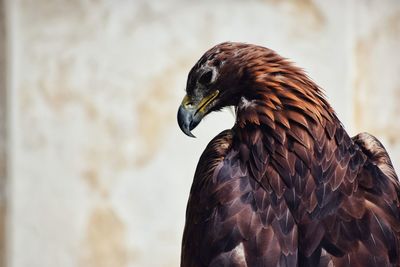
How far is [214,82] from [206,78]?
0.02 metres

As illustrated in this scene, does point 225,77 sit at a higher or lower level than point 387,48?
lower

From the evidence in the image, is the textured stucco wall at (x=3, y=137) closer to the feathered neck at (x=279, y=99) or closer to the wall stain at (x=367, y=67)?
the wall stain at (x=367, y=67)

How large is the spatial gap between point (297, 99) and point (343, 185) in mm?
282

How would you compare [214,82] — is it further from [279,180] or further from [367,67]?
[367,67]

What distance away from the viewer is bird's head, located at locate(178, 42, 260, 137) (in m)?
2.81

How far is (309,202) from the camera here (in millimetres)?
2619

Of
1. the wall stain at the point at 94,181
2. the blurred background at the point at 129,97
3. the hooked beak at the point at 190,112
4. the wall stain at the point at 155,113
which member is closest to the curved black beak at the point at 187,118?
the hooked beak at the point at 190,112

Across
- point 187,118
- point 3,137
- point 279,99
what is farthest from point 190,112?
point 3,137

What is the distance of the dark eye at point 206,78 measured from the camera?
2811 millimetres

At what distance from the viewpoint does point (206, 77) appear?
111 inches

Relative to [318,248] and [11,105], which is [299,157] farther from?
[11,105]

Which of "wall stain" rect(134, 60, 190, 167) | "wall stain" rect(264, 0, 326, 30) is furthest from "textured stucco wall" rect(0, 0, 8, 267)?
"wall stain" rect(264, 0, 326, 30)

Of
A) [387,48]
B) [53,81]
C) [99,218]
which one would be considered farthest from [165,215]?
[387,48]

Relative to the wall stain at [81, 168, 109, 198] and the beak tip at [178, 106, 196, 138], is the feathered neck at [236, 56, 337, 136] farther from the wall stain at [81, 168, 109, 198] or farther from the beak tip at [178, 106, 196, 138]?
the wall stain at [81, 168, 109, 198]
